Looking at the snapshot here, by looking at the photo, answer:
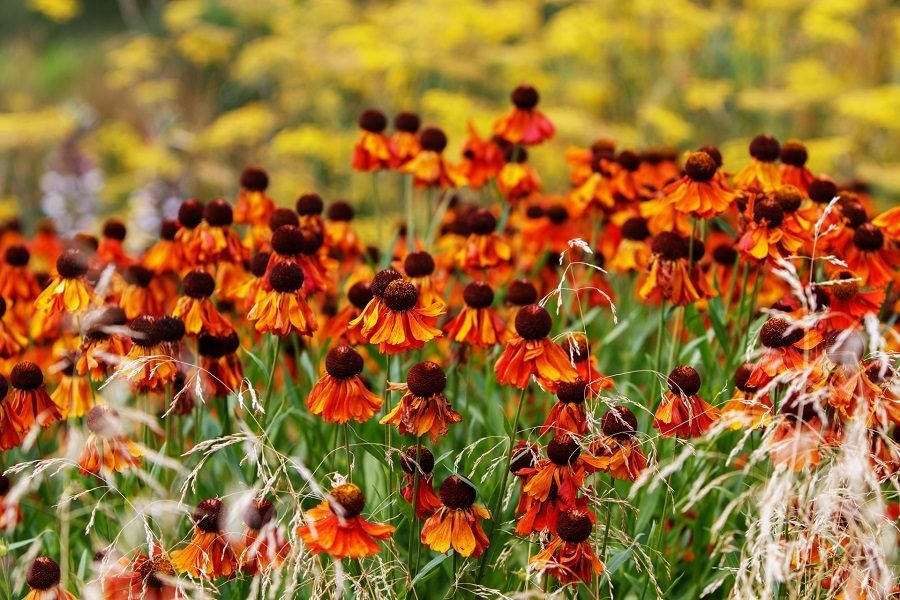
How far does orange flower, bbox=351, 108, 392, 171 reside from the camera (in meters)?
2.37

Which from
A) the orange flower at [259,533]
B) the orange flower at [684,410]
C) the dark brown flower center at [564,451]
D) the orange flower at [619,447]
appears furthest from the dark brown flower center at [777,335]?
the orange flower at [259,533]

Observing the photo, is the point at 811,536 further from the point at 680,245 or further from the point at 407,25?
the point at 407,25

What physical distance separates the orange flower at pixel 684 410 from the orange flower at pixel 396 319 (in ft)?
1.16

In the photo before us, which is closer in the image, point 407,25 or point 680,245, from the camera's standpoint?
point 680,245

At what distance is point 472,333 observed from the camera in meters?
1.78

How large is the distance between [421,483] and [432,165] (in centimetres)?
106

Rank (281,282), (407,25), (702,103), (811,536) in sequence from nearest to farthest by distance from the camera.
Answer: (811,536)
(281,282)
(702,103)
(407,25)

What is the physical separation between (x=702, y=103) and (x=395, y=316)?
4.57 m

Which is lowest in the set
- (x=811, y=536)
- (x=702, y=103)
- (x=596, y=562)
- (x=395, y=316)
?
(x=702, y=103)

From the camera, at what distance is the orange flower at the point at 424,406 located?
1.43 metres

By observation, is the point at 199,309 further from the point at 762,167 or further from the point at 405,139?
the point at 762,167

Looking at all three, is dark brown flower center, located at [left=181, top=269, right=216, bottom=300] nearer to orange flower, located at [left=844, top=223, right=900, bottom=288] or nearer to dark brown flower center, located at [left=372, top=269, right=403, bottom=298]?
dark brown flower center, located at [left=372, top=269, right=403, bottom=298]

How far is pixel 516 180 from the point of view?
97.6 inches

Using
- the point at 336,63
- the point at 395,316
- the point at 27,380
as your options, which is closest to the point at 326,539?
the point at 395,316
